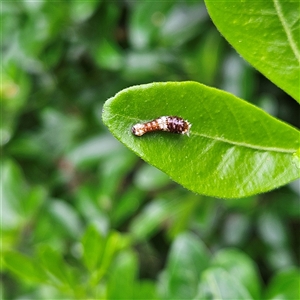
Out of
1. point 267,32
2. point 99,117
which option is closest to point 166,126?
point 267,32

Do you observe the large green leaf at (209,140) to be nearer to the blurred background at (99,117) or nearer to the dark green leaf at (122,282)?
the dark green leaf at (122,282)

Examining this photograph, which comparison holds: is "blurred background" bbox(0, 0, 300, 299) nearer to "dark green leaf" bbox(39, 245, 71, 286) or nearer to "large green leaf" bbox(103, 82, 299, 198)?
"dark green leaf" bbox(39, 245, 71, 286)

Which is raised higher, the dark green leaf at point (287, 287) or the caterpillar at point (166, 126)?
the caterpillar at point (166, 126)

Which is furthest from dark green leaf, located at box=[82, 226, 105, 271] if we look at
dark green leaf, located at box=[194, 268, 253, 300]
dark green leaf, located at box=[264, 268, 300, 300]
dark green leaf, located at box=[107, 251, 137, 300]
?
dark green leaf, located at box=[264, 268, 300, 300]

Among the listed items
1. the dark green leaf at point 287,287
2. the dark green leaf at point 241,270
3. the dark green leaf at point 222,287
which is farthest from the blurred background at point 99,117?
the dark green leaf at point 222,287

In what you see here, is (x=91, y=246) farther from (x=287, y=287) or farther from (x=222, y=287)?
(x=287, y=287)

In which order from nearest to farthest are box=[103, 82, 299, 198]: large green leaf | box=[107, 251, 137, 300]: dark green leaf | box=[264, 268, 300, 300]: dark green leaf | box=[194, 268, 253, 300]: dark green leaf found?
1. box=[103, 82, 299, 198]: large green leaf
2. box=[194, 268, 253, 300]: dark green leaf
3. box=[264, 268, 300, 300]: dark green leaf
4. box=[107, 251, 137, 300]: dark green leaf

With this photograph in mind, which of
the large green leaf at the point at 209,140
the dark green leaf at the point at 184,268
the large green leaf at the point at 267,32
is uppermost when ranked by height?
the large green leaf at the point at 267,32
